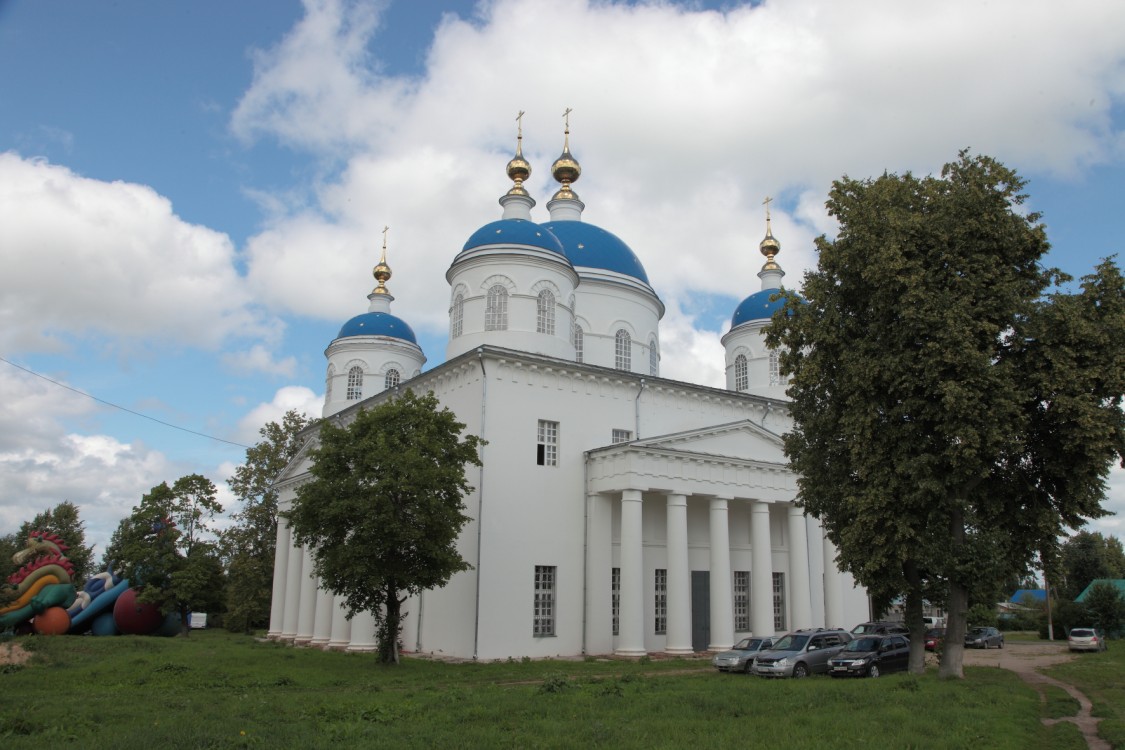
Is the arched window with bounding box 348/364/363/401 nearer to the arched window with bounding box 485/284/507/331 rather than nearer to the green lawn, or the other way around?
the arched window with bounding box 485/284/507/331

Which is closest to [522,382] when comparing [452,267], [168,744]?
[452,267]

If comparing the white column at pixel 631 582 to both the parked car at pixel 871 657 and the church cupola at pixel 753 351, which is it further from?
the church cupola at pixel 753 351

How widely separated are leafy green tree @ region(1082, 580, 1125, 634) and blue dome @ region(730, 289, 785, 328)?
22166 millimetres

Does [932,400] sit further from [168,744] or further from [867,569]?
[168,744]

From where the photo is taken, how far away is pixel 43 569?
3903 cm

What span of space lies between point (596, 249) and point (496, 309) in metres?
7.74

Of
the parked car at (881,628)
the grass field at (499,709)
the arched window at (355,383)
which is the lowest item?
the grass field at (499,709)

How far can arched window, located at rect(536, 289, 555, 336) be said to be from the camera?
1271 inches

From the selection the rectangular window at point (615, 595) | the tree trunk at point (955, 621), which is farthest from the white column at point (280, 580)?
the tree trunk at point (955, 621)

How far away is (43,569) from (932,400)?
38797 millimetres

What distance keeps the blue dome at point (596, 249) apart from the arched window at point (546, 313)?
16.4 feet

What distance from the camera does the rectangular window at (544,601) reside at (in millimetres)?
26783

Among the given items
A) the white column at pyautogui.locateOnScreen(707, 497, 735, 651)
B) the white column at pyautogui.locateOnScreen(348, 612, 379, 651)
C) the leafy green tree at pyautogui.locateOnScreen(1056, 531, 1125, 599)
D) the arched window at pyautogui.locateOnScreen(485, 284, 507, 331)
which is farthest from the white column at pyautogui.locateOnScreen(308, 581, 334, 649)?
the leafy green tree at pyautogui.locateOnScreen(1056, 531, 1125, 599)

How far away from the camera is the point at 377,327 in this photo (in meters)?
42.0
